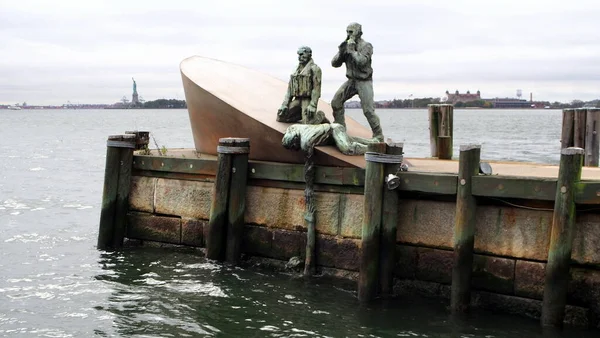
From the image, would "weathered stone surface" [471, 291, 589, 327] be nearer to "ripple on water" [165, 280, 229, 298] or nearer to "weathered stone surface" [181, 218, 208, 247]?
"ripple on water" [165, 280, 229, 298]

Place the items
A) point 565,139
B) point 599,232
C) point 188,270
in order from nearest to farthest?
point 599,232
point 188,270
point 565,139

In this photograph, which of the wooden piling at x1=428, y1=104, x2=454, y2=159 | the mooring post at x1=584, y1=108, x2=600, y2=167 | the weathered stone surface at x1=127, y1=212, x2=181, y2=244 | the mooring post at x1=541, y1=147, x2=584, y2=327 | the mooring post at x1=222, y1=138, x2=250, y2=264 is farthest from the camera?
the wooden piling at x1=428, y1=104, x2=454, y2=159

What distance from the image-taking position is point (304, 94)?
40.0ft

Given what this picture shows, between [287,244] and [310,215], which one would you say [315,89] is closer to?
[310,215]

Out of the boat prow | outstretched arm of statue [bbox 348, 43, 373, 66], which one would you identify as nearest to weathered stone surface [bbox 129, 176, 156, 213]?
the boat prow

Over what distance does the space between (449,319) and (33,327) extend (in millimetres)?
5204

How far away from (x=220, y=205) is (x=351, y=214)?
6.66ft

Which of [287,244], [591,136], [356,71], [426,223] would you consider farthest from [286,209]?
[591,136]

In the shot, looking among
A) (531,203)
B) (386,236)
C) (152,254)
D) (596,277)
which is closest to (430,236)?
(386,236)

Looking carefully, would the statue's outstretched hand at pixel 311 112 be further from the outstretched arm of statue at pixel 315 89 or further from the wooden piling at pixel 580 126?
the wooden piling at pixel 580 126

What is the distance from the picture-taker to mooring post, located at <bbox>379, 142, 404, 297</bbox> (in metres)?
10.1

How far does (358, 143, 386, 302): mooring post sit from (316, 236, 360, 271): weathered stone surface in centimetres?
64

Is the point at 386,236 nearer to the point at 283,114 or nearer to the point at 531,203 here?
the point at 531,203

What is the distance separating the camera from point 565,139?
48.0ft
